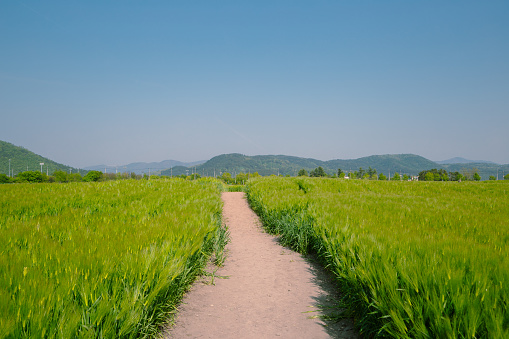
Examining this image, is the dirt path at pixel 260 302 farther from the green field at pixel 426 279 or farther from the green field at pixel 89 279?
the green field at pixel 426 279

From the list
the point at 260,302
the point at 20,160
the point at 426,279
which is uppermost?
the point at 20,160

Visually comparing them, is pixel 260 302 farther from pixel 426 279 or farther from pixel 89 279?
Answer: pixel 89 279

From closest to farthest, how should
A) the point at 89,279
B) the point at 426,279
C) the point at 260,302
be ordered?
the point at 89,279 < the point at 426,279 < the point at 260,302

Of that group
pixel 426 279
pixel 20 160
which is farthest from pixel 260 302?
pixel 20 160

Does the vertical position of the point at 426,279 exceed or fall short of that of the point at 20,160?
it falls short

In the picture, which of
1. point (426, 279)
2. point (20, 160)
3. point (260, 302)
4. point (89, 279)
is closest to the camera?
point (89, 279)

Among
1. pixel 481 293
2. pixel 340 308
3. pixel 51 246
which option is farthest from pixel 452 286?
pixel 51 246

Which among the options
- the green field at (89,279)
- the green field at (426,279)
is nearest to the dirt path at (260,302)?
the green field at (89,279)

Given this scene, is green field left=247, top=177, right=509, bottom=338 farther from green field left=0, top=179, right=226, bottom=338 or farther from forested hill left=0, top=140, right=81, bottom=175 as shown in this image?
forested hill left=0, top=140, right=81, bottom=175

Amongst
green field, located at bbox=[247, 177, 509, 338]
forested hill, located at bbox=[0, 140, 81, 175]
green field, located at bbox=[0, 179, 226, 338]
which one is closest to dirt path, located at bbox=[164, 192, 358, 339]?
green field, located at bbox=[0, 179, 226, 338]

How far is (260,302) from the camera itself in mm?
4254

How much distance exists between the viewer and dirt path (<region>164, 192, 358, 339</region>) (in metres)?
3.44

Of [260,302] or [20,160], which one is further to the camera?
[20,160]

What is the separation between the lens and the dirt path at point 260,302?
3438mm
